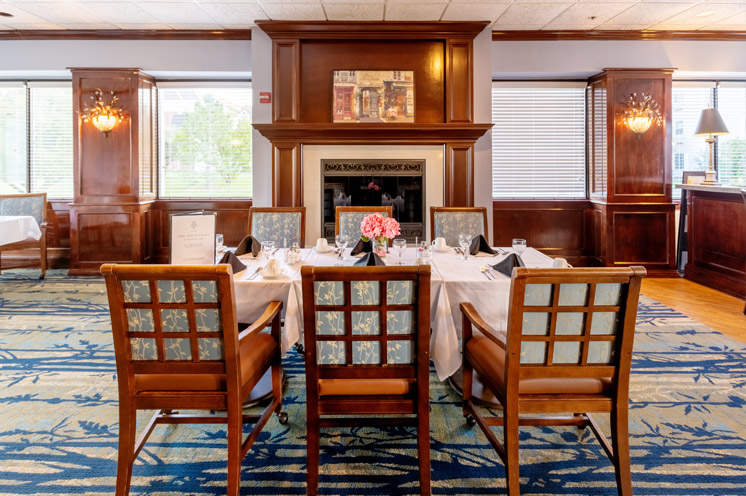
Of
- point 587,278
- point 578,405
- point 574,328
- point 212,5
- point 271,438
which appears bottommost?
point 271,438

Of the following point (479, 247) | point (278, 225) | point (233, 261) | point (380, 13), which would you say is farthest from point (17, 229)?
point (479, 247)

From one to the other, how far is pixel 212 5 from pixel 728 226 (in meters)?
5.60

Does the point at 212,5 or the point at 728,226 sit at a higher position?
the point at 212,5

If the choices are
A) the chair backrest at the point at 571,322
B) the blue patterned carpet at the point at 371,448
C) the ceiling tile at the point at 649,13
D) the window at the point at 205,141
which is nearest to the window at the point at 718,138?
the ceiling tile at the point at 649,13

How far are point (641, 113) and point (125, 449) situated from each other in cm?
608

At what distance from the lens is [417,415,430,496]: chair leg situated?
66.3 inches

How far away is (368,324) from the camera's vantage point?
65.6 inches

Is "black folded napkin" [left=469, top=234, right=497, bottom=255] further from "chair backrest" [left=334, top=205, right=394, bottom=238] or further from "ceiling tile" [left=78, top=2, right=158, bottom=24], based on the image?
"ceiling tile" [left=78, top=2, right=158, bottom=24]

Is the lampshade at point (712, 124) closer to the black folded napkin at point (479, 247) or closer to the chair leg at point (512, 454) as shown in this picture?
the black folded napkin at point (479, 247)

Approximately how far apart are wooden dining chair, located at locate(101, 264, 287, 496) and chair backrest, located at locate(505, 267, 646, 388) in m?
0.95

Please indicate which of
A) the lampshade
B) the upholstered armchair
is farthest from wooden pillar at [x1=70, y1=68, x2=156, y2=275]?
the lampshade

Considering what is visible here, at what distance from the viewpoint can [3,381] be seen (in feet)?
9.07

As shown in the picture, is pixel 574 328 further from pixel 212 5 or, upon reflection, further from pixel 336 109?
pixel 212 5

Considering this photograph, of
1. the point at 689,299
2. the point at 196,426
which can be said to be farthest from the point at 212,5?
the point at 689,299
